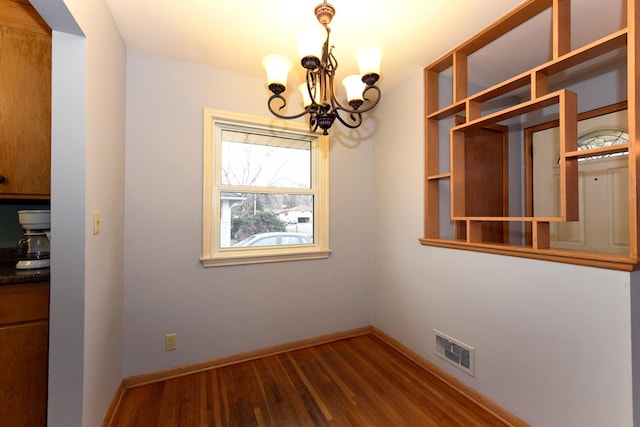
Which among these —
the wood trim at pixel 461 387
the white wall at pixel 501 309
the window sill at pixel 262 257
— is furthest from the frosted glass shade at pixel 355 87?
the wood trim at pixel 461 387

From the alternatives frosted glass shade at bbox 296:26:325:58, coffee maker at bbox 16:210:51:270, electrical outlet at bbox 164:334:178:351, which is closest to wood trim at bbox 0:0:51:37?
coffee maker at bbox 16:210:51:270

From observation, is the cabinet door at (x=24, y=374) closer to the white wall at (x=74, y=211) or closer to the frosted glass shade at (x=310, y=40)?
the white wall at (x=74, y=211)

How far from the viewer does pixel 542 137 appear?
2.59 meters

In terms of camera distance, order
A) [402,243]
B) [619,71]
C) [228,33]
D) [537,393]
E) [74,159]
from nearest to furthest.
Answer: [74,159] < [537,393] < [228,33] < [619,71] < [402,243]

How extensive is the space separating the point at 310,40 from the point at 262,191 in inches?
55.3

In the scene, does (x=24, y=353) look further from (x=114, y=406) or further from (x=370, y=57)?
(x=370, y=57)

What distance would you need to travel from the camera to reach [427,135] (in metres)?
2.21

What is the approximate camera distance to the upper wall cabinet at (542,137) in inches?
55.1

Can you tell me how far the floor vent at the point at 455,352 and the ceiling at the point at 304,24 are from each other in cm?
210

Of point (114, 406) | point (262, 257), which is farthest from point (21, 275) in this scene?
point (262, 257)

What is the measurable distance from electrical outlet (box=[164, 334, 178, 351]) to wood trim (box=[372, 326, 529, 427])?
1802mm

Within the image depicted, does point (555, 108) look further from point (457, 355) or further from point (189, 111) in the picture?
point (189, 111)

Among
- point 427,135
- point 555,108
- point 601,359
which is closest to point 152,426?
point 601,359

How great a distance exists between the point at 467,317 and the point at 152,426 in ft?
Answer: 6.84
